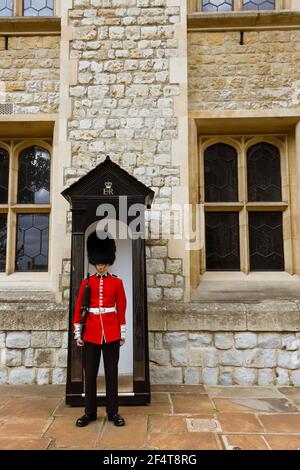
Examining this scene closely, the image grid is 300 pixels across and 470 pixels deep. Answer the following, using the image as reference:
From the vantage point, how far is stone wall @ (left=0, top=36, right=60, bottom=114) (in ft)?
14.7

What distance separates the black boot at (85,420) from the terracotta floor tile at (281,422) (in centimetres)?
133

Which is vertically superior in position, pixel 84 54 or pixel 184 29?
pixel 184 29

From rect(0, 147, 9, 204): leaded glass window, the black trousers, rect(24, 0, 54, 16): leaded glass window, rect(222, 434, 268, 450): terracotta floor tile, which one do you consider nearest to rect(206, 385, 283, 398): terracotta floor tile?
rect(222, 434, 268, 450): terracotta floor tile

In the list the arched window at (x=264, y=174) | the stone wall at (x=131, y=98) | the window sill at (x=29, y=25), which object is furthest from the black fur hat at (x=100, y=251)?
the window sill at (x=29, y=25)

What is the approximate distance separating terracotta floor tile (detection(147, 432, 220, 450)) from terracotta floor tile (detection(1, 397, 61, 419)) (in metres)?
1.01

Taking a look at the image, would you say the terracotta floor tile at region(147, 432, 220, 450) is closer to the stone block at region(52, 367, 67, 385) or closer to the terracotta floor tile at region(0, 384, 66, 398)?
the terracotta floor tile at region(0, 384, 66, 398)

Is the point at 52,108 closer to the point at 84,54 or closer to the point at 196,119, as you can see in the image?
the point at 84,54

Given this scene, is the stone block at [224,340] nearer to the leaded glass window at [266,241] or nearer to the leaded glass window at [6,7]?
the leaded glass window at [266,241]

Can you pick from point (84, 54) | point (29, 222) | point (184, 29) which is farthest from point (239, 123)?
point (29, 222)

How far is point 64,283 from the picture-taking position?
4.10m

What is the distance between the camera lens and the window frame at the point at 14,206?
4.46m

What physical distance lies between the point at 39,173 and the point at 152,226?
1.64 m
